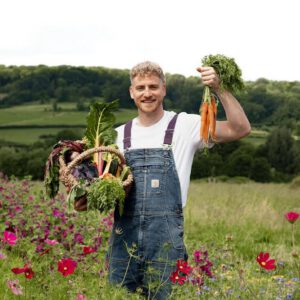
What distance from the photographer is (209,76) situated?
133 inches

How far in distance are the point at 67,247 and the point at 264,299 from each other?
3709 millimetres

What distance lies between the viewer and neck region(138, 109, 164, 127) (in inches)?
146

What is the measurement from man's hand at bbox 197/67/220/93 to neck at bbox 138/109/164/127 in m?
0.44

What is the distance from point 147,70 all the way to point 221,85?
0.49 m

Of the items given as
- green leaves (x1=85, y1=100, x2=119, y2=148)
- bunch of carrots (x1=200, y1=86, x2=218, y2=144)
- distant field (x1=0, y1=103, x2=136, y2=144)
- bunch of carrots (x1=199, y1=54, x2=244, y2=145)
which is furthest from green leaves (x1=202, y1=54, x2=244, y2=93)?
distant field (x1=0, y1=103, x2=136, y2=144)

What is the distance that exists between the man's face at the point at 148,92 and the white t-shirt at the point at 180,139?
14 centimetres

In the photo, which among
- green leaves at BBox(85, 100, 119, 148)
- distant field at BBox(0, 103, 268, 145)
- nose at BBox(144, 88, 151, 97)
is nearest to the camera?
nose at BBox(144, 88, 151, 97)

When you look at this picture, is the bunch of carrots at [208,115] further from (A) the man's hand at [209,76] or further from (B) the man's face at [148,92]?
(B) the man's face at [148,92]

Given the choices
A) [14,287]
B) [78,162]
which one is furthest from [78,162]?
[14,287]

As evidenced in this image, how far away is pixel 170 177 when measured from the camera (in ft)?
11.7

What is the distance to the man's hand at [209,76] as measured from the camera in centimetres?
337

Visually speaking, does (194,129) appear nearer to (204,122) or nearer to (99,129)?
(204,122)

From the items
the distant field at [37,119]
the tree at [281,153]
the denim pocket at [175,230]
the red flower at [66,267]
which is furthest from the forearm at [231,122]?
the tree at [281,153]

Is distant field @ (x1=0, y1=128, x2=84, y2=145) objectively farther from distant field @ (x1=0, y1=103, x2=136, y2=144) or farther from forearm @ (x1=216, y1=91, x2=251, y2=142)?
forearm @ (x1=216, y1=91, x2=251, y2=142)
